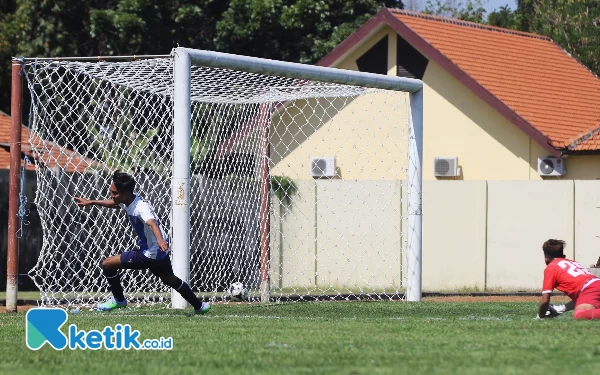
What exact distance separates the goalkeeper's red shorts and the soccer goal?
14.0 ft

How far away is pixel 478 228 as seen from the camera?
20.2 meters

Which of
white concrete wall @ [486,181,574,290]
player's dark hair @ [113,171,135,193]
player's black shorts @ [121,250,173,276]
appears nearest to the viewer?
player's dark hair @ [113,171,135,193]

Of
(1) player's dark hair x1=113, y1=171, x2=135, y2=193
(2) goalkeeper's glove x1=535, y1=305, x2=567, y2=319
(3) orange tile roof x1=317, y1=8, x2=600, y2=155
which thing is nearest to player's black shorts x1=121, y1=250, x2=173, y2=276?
(1) player's dark hair x1=113, y1=171, x2=135, y2=193

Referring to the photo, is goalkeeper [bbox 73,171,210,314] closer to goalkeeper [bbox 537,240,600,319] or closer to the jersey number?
goalkeeper [bbox 537,240,600,319]

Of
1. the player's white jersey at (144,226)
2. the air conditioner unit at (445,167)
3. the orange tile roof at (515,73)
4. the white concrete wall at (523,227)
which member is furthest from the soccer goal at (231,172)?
the orange tile roof at (515,73)

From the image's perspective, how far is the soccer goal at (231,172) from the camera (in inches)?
566

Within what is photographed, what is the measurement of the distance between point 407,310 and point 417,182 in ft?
9.03

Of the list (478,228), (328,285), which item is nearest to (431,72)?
(478,228)

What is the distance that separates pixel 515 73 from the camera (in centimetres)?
2511

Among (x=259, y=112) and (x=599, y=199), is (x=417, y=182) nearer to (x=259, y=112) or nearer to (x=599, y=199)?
(x=259, y=112)

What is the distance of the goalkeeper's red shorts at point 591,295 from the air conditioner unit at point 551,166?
440 inches

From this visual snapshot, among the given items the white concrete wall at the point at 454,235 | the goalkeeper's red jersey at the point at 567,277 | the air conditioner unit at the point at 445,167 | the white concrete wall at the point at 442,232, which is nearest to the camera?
the goalkeeper's red jersey at the point at 567,277

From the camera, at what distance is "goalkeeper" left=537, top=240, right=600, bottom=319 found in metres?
11.0

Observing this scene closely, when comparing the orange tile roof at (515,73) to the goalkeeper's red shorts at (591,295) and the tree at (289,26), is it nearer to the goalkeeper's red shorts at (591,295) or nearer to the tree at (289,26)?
the tree at (289,26)
